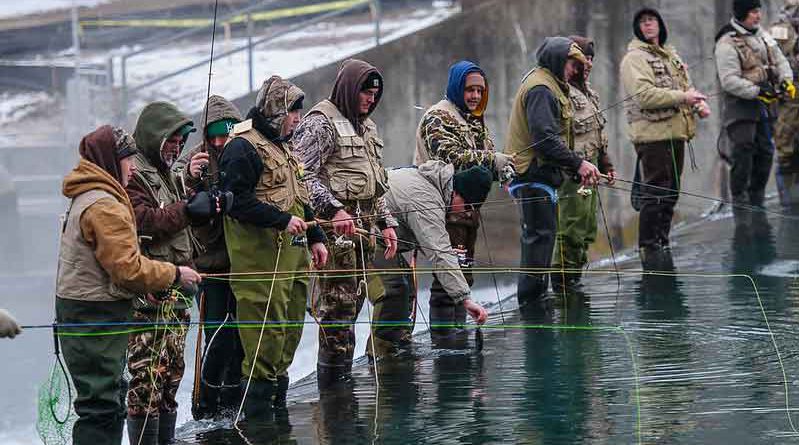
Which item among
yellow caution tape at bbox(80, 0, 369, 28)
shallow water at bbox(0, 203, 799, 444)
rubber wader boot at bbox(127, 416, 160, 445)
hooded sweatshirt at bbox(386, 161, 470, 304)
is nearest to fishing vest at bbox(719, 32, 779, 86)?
shallow water at bbox(0, 203, 799, 444)

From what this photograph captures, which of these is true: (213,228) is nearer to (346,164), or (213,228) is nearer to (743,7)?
(346,164)

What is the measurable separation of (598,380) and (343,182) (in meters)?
1.76

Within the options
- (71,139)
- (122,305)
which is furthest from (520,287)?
(71,139)

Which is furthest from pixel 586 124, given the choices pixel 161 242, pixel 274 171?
pixel 161 242

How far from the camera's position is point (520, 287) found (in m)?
10.6

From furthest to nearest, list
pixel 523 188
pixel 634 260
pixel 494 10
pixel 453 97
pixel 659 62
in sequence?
pixel 494 10 → pixel 634 260 → pixel 659 62 → pixel 523 188 → pixel 453 97

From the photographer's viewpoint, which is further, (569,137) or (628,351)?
(569,137)

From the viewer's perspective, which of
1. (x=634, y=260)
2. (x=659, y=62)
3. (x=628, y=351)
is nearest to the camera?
(x=628, y=351)

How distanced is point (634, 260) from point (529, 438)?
226 inches

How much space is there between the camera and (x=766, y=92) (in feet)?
42.8

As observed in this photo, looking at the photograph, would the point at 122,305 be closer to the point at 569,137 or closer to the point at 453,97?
the point at 453,97

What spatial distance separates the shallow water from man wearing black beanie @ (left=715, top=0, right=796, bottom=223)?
206 centimetres

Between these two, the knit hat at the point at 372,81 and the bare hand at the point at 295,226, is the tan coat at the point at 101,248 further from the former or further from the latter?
the knit hat at the point at 372,81

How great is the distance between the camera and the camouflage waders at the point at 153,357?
6.94 meters
